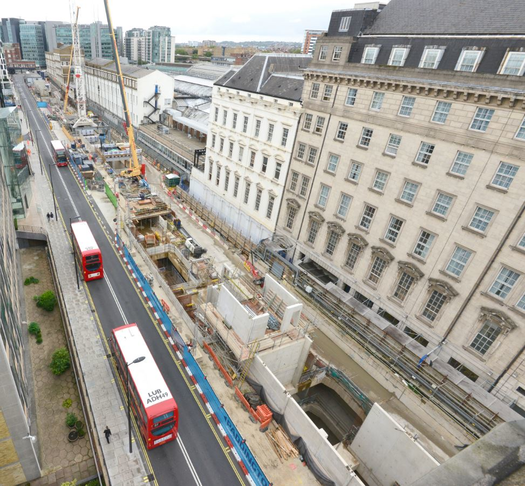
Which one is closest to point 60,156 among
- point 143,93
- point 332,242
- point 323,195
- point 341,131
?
point 143,93

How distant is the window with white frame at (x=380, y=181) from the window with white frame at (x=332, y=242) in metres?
7.91

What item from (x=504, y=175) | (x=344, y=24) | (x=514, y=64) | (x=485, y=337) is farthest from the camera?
(x=344, y=24)

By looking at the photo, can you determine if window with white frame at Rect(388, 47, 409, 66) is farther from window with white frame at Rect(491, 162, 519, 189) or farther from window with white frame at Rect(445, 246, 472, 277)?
window with white frame at Rect(445, 246, 472, 277)

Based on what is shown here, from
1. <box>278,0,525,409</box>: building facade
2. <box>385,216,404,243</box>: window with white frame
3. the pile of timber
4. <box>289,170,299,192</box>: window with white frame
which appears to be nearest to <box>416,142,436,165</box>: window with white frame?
<box>278,0,525,409</box>: building facade

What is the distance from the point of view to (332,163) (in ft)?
144

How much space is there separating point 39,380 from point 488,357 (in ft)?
143

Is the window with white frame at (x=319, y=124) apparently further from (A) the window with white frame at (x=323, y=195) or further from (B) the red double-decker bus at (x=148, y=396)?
(B) the red double-decker bus at (x=148, y=396)

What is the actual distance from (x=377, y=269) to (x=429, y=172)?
12758 mm

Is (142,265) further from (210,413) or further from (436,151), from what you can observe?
(436,151)

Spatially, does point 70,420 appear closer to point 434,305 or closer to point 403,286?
point 403,286

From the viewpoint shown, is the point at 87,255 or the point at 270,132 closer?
the point at 87,255

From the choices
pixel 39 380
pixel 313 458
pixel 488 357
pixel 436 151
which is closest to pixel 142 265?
pixel 39 380

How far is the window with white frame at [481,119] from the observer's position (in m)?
30.3

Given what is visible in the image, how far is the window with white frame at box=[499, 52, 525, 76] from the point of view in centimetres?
2803
